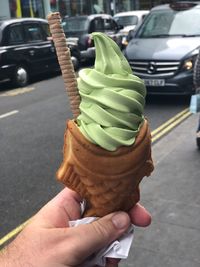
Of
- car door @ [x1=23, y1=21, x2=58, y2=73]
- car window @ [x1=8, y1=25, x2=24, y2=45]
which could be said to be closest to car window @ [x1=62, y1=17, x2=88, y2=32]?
car door @ [x1=23, y1=21, x2=58, y2=73]

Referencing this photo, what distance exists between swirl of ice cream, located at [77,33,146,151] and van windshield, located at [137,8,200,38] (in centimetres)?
807

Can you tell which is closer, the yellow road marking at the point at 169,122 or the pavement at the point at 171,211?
the pavement at the point at 171,211

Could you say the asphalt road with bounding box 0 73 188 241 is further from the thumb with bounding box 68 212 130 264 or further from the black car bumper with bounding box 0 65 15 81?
the thumb with bounding box 68 212 130 264

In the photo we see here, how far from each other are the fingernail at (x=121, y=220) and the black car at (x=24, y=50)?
10.9m

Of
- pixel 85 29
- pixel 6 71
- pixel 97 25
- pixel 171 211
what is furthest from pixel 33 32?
pixel 171 211

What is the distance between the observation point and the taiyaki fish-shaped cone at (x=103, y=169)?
5.51ft

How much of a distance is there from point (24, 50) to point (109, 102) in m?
11.6

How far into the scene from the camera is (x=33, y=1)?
76.0 ft

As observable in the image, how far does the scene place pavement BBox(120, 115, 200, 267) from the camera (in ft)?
12.2

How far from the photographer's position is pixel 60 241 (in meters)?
1.71

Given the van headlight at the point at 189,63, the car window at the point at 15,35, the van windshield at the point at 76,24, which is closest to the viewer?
the van headlight at the point at 189,63

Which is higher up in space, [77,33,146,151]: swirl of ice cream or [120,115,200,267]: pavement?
[77,33,146,151]: swirl of ice cream

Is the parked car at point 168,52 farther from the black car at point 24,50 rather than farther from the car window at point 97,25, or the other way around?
the car window at point 97,25

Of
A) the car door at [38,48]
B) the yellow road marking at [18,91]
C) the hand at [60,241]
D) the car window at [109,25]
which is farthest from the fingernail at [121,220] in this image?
the car window at [109,25]
